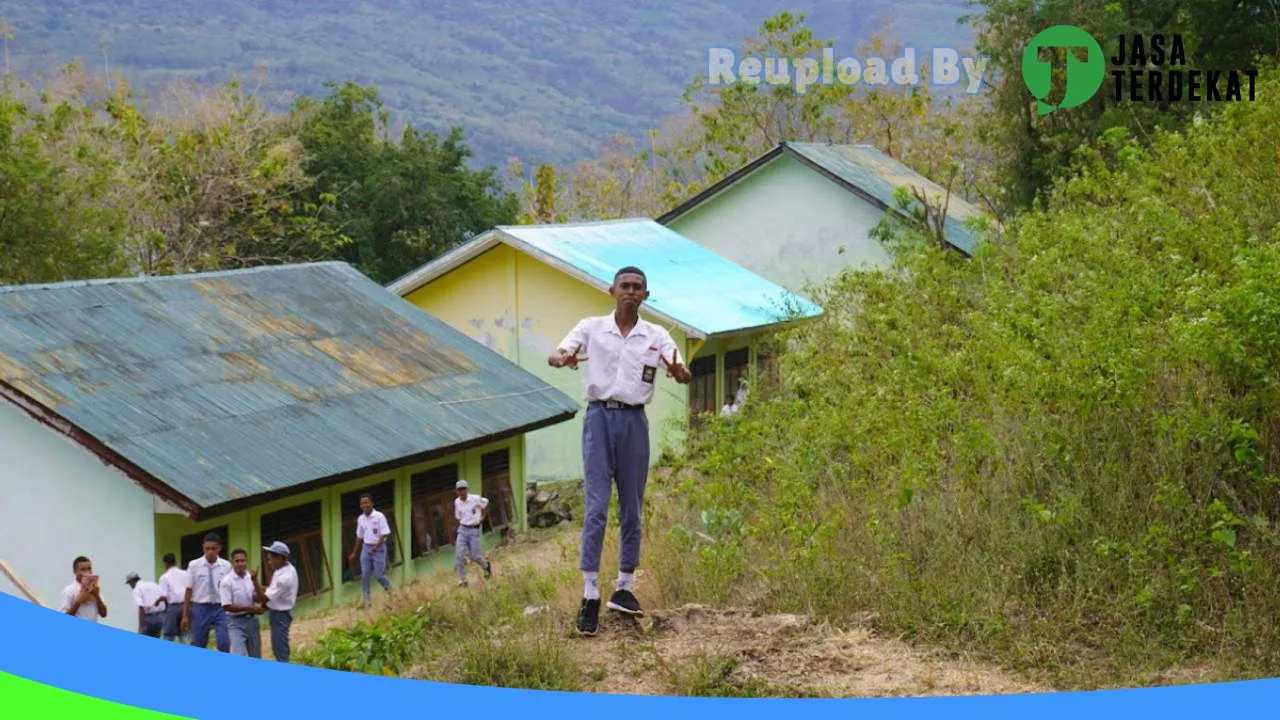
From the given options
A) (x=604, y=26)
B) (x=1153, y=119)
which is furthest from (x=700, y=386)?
(x=604, y=26)

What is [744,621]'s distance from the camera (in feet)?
23.2

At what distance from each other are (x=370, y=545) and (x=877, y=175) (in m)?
15.3

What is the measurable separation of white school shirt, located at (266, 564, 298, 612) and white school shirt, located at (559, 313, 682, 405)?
13.9 ft

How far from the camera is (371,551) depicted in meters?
14.7

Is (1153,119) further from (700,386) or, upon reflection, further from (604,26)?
(604,26)

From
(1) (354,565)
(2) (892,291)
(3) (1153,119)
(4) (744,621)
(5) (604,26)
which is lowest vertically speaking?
(1) (354,565)

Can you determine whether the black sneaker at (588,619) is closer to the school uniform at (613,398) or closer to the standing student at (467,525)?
the school uniform at (613,398)

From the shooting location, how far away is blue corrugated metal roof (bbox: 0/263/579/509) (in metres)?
13.6

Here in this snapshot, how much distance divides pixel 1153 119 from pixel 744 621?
551 inches

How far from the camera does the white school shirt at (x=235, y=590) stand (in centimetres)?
1070

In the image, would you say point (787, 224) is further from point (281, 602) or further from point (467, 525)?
point (281, 602)

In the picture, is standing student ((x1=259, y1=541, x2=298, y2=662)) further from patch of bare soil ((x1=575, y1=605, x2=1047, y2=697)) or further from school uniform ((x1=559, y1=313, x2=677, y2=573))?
school uniform ((x1=559, y1=313, x2=677, y2=573))

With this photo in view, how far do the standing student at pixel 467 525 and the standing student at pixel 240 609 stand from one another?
4098 mm

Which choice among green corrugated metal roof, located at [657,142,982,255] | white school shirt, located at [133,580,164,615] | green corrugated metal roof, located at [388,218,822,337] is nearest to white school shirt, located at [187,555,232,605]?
white school shirt, located at [133,580,164,615]
